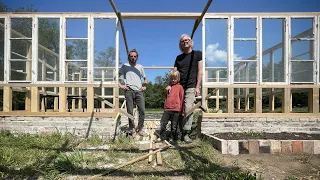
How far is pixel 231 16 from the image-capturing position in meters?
5.38

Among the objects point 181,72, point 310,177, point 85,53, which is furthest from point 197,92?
point 85,53

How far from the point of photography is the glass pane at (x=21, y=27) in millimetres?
5398

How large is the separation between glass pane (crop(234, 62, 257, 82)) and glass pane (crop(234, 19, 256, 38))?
2.20 feet

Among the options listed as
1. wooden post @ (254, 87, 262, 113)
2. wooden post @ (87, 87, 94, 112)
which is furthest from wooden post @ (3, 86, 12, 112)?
wooden post @ (254, 87, 262, 113)

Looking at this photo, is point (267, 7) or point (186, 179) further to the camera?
point (267, 7)

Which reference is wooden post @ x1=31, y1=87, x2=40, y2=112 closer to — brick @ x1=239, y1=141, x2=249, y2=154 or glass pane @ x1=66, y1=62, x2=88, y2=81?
glass pane @ x1=66, y1=62, x2=88, y2=81

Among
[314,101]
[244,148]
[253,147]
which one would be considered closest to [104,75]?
[244,148]

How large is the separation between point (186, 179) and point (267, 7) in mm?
4908

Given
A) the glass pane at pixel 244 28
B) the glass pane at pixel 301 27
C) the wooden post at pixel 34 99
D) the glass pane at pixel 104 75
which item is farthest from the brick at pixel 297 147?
the wooden post at pixel 34 99

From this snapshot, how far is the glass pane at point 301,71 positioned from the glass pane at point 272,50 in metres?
0.26

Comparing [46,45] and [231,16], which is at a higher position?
[231,16]

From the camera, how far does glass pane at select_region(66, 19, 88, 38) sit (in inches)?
211

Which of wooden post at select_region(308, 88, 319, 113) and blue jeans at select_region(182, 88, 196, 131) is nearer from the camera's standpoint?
blue jeans at select_region(182, 88, 196, 131)

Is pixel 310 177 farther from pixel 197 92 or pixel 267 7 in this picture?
pixel 267 7
